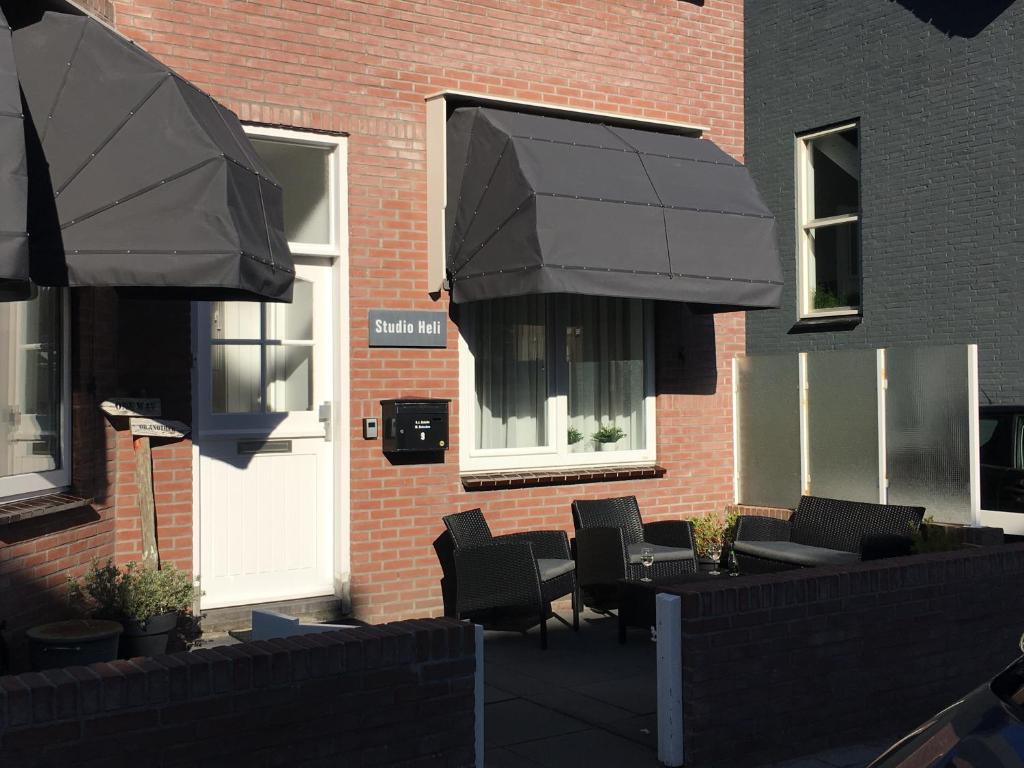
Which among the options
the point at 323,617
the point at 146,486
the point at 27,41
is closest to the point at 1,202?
the point at 27,41

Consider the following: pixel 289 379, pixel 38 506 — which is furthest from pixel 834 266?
pixel 38 506

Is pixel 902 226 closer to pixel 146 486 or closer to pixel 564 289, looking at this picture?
pixel 564 289

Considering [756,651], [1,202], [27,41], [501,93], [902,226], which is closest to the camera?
[1,202]

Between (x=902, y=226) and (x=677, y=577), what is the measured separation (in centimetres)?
702

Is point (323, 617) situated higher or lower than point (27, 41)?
lower

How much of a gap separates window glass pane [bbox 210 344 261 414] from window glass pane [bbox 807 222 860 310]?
8.41 meters

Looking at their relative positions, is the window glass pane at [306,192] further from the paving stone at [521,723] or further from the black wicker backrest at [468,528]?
the paving stone at [521,723]

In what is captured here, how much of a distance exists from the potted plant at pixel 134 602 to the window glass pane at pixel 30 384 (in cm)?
75

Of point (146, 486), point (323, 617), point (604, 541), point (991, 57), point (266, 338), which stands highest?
point (991, 57)

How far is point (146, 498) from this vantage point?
758 cm

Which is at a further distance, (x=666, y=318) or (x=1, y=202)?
(x=666, y=318)

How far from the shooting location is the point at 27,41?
6301mm

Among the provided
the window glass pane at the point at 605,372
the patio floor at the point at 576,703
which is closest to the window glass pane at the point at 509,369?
the window glass pane at the point at 605,372

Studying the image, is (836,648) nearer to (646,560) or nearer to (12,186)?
(646,560)
